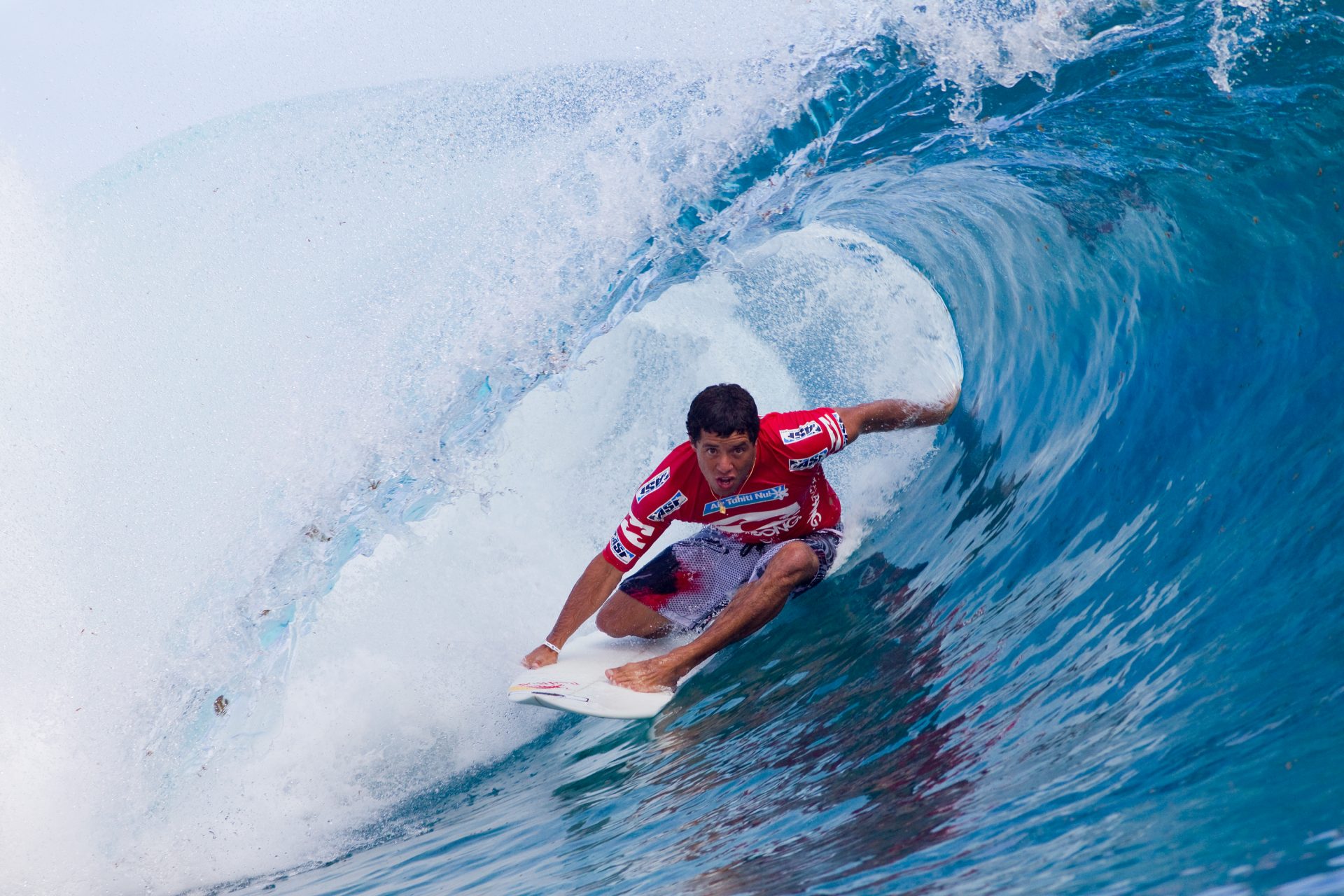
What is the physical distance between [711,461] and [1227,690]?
198cm

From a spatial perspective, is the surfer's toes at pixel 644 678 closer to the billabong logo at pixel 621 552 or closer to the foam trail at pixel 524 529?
the billabong logo at pixel 621 552

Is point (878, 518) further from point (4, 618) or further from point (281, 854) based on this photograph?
point (4, 618)

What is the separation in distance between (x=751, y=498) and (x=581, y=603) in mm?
816

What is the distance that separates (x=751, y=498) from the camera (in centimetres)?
443

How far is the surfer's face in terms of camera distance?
3.97 meters

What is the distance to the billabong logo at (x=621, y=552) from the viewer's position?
14.8ft

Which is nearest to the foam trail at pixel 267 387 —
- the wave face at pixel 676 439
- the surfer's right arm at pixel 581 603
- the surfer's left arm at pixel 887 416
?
the wave face at pixel 676 439

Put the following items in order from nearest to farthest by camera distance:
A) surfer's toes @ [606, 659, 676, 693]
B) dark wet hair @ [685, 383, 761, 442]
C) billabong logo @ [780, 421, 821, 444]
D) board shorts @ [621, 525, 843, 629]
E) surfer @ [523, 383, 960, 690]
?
dark wet hair @ [685, 383, 761, 442] → surfer @ [523, 383, 960, 690] → surfer's toes @ [606, 659, 676, 693] → billabong logo @ [780, 421, 821, 444] → board shorts @ [621, 525, 843, 629]

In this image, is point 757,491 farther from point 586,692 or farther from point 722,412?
point 586,692

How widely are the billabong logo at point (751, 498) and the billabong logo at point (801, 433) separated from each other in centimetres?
21

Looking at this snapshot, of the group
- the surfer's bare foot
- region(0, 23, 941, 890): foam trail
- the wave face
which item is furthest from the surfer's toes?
region(0, 23, 941, 890): foam trail

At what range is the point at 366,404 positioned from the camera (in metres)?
5.31

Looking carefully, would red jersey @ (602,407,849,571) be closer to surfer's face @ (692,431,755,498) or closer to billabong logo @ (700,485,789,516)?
billabong logo @ (700,485,789,516)

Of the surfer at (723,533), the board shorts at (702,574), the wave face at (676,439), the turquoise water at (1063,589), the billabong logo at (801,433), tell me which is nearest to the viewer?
the turquoise water at (1063,589)
